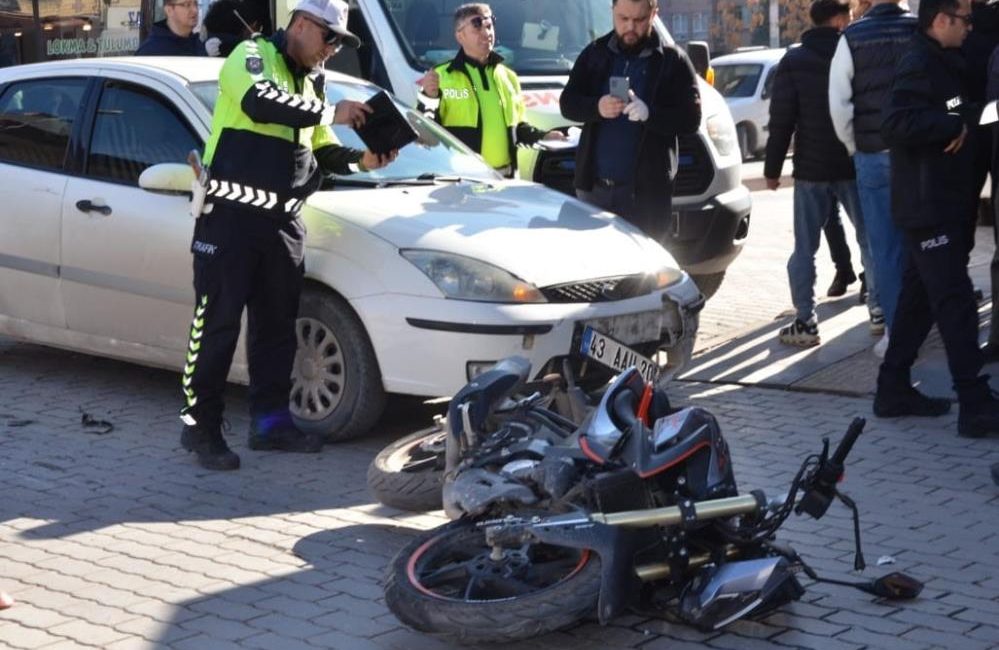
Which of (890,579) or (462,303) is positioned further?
(462,303)

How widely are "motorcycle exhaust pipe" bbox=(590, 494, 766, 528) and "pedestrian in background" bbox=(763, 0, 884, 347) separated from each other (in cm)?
466

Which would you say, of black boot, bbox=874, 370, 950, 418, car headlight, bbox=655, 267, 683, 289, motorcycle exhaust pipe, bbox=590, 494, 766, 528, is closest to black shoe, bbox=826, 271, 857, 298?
black boot, bbox=874, 370, 950, 418

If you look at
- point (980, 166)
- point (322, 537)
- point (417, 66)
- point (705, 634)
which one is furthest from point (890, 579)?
point (417, 66)

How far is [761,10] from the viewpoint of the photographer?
4534 cm

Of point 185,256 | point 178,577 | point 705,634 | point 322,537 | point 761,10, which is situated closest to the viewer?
point 705,634

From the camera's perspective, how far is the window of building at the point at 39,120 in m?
8.42

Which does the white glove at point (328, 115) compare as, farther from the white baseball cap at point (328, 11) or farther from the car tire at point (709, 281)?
the car tire at point (709, 281)

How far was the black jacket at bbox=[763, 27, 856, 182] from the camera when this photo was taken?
9461 millimetres

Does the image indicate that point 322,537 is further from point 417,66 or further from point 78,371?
point 417,66

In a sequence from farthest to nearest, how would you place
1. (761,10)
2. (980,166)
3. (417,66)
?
(761,10), (417,66), (980,166)

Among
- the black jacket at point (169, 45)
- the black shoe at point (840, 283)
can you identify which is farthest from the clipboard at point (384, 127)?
the black shoe at point (840, 283)

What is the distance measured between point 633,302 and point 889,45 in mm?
2089

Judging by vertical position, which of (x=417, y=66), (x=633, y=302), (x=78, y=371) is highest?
(x=417, y=66)

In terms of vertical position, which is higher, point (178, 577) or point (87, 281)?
point (87, 281)
